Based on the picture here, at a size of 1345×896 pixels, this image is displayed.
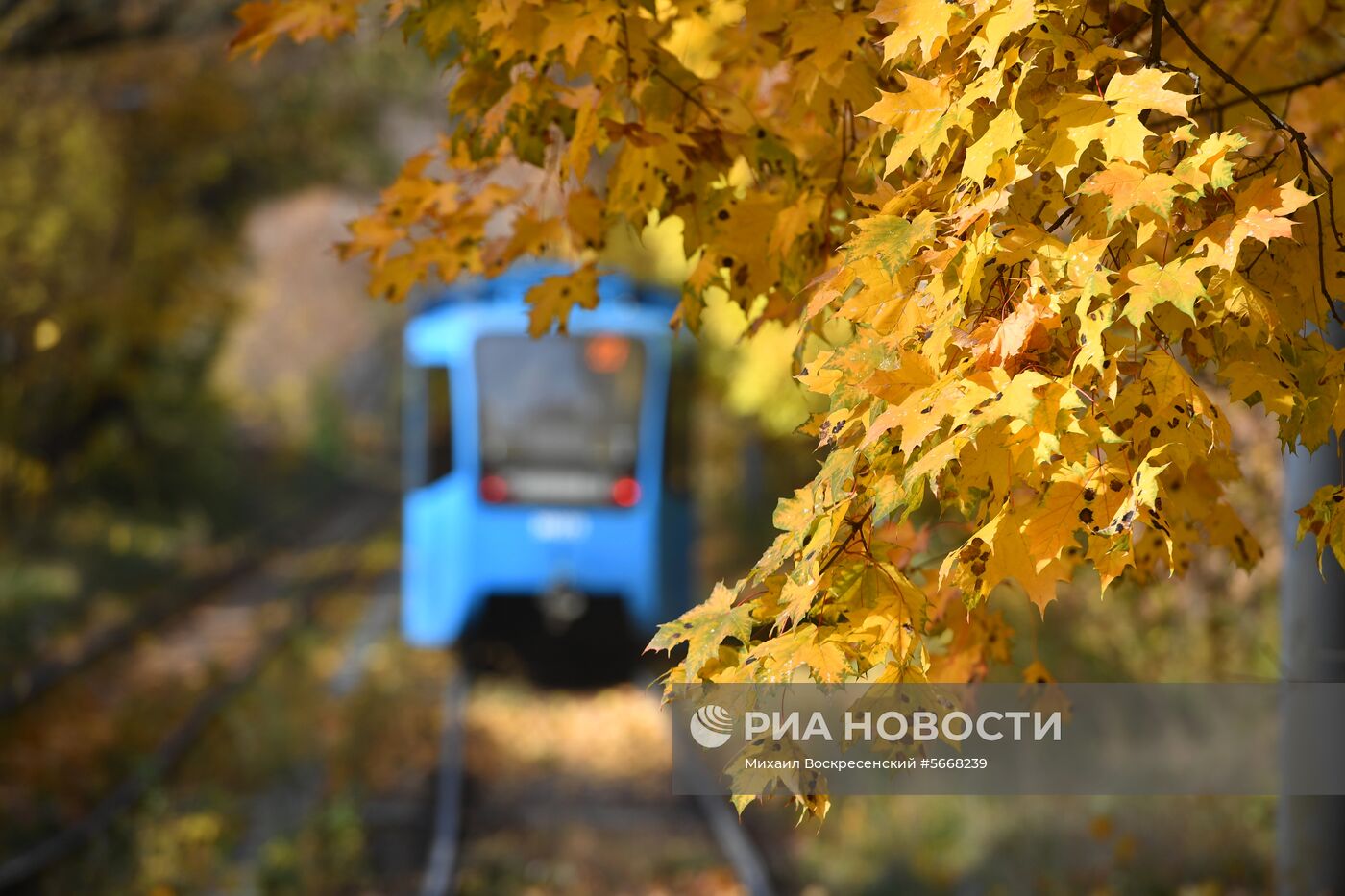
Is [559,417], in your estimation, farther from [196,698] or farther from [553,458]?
[196,698]

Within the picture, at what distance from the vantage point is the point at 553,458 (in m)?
11.3

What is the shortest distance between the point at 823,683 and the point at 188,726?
9.90 metres

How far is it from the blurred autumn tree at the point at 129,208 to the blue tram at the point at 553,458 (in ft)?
10.8

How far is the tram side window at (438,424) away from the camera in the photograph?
11414 mm

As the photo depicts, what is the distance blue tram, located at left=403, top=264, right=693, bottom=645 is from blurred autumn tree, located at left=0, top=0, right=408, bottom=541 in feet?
10.8

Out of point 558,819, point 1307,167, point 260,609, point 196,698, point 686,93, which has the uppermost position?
point 686,93

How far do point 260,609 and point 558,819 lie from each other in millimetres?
11048

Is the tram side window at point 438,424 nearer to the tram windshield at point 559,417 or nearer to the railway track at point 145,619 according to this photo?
the tram windshield at point 559,417

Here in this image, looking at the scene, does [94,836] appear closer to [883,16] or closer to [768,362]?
[883,16]

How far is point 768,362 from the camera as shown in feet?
47.9

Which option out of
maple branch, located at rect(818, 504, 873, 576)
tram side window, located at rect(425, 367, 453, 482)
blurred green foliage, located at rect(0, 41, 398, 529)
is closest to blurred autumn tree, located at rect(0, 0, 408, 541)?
blurred green foliage, located at rect(0, 41, 398, 529)

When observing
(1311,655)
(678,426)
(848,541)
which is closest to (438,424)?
(678,426)

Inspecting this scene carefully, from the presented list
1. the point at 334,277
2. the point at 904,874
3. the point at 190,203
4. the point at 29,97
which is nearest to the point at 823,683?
the point at 904,874

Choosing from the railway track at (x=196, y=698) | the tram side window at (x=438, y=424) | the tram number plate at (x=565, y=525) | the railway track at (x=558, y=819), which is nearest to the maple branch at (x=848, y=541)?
the railway track at (x=558, y=819)
